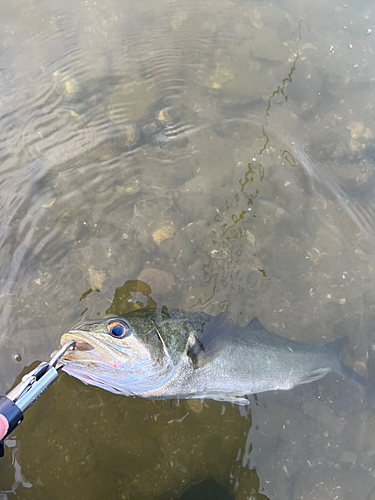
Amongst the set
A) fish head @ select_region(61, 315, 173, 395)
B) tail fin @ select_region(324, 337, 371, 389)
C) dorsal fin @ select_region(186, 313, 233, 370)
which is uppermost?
fish head @ select_region(61, 315, 173, 395)

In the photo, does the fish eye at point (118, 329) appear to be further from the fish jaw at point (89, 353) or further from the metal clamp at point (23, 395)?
the metal clamp at point (23, 395)

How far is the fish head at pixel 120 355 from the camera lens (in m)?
2.65

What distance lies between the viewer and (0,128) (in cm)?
423

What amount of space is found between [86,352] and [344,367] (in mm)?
3214

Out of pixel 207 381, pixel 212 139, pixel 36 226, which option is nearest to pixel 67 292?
pixel 36 226

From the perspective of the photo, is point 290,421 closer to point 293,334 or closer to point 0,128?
point 293,334

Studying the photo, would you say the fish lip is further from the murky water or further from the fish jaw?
the murky water

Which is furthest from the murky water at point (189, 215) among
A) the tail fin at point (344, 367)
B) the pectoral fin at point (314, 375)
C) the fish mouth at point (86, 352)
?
the fish mouth at point (86, 352)

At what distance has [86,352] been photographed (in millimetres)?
2658

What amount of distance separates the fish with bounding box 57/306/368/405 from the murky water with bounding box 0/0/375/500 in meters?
0.40

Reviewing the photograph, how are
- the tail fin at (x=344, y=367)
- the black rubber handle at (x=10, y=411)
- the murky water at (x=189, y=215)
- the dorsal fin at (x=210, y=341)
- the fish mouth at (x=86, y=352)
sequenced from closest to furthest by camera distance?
the black rubber handle at (x=10, y=411) < the fish mouth at (x=86, y=352) < the dorsal fin at (x=210, y=341) < the murky water at (x=189, y=215) < the tail fin at (x=344, y=367)

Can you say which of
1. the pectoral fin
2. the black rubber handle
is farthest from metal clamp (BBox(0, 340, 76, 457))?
the pectoral fin

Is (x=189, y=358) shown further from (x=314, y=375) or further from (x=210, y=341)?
(x=314, y=375)

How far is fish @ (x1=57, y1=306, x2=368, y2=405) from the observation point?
270 centimetres
